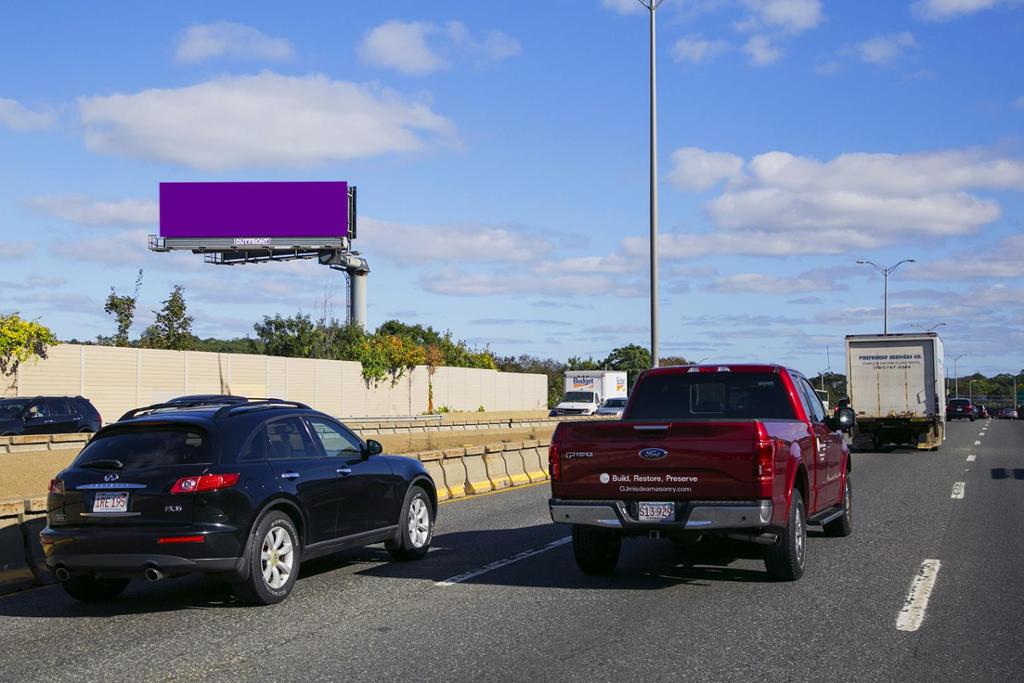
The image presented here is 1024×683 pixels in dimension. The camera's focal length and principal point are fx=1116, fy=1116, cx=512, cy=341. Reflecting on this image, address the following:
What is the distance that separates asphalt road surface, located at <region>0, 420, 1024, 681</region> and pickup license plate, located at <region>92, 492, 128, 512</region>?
34.0 inches

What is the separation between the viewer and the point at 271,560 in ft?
29.9

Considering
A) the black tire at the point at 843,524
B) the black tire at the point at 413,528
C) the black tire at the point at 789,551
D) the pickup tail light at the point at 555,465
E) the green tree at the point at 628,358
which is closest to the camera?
the black tire at the point at 789,551

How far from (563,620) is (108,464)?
3803 millimetres

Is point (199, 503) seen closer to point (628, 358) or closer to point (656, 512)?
point (656, 512)

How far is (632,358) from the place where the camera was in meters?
146

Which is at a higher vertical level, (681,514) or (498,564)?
(681,514)

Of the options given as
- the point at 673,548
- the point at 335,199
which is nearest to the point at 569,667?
the point at 673,548

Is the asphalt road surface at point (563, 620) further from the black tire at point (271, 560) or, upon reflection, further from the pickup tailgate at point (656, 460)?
the pickup tailgate at point (656, 460)

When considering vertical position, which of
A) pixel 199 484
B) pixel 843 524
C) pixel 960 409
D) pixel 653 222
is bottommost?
pixel 843 524

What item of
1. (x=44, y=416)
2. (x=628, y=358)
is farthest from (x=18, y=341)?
(x=628, y=358)

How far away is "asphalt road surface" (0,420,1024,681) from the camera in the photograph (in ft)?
22.7

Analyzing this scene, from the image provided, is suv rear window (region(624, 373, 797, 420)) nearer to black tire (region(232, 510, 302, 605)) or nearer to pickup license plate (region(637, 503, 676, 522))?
pickup license plate (region(637, 503, 676, 522))

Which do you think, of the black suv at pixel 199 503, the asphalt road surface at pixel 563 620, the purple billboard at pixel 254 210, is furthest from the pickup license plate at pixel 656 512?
the purple billboard at pixel 254 210

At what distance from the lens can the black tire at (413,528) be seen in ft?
36.7
